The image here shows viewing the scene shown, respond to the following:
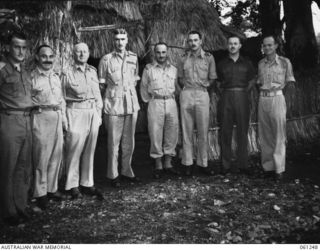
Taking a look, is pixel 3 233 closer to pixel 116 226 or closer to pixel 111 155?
pixel 116 226

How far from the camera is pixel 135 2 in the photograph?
666cm

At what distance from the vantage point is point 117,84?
5.39 metres

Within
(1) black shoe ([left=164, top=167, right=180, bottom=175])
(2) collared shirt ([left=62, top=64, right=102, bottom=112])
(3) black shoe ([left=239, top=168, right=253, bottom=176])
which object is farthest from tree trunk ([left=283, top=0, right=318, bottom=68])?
(2) collared shirt ([left=62, top=64, right=102, bottom=112])

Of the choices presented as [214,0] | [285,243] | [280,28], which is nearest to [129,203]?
[285,243]

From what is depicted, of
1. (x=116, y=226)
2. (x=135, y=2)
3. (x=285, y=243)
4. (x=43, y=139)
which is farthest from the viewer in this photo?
(x=135, y=2)

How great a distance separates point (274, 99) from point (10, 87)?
11.1ft

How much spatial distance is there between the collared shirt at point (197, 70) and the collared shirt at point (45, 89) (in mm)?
1943

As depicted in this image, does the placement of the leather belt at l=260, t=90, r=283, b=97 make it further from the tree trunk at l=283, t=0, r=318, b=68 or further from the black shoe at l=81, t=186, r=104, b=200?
the tree trunk at l=283, t=0, r=318, b=68

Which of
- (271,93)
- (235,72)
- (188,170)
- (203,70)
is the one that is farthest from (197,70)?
(188,170)

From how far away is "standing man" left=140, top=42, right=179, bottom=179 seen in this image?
225 inches

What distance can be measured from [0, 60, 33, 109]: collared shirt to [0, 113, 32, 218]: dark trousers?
12 cm

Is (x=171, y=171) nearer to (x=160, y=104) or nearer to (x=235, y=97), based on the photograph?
(x=160, y=104)

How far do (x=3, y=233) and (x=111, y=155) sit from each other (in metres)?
1.82

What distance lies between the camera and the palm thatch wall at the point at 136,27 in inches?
226
